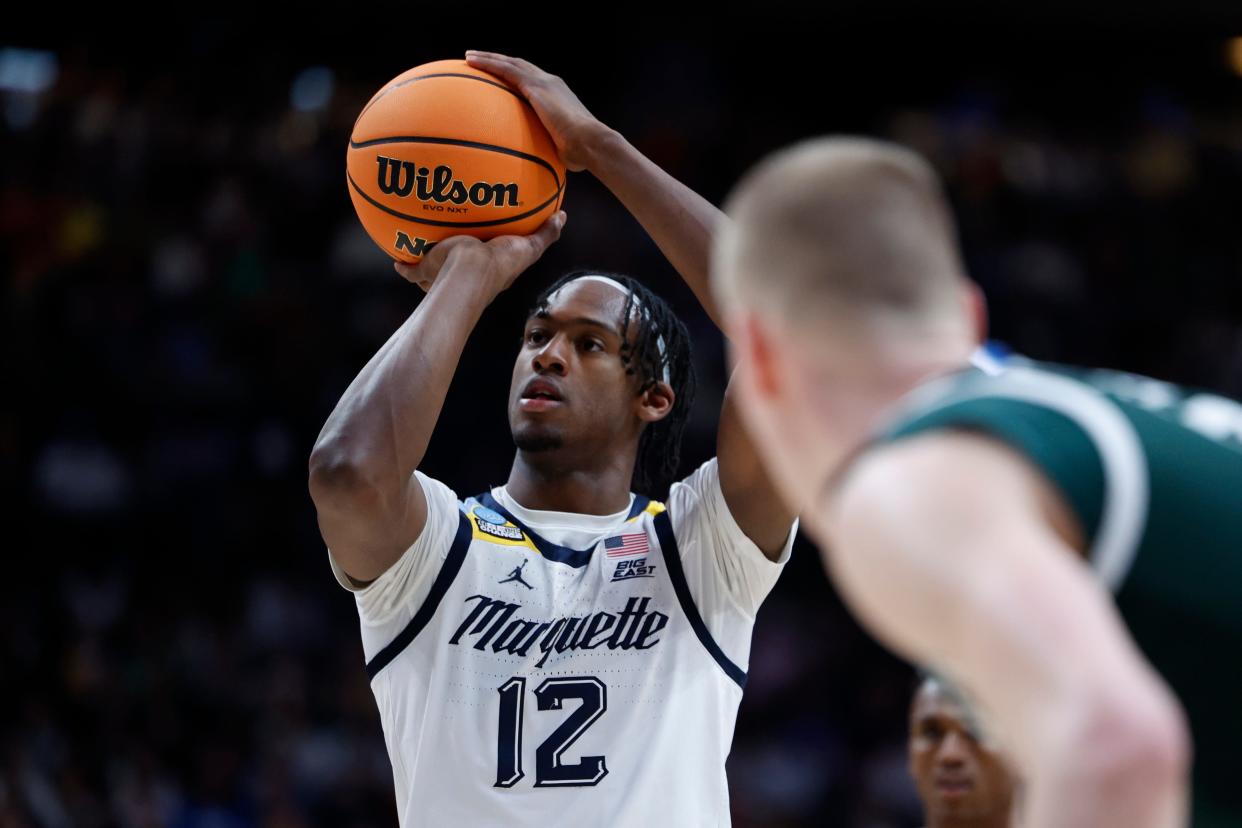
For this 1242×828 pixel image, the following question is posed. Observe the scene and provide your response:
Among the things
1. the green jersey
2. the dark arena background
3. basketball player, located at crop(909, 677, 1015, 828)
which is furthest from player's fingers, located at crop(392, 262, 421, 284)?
the dark arena background

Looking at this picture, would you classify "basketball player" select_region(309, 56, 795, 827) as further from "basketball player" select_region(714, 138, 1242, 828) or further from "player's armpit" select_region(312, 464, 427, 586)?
"basketball player" select_region(714, 138, 1242, 828)

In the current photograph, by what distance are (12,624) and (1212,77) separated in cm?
1122

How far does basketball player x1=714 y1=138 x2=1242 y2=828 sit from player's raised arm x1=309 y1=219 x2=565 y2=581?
1859 millimetres

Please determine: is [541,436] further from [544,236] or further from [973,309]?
[973,309]

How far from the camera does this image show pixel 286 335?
36.6ft

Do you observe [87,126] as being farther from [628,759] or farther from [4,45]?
[628,759]

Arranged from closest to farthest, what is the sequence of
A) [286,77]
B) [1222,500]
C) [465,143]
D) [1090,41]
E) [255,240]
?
1. [1222,500]
2. [465,143]
3. [255,240]
4. [286,77]
5. [1090,41]

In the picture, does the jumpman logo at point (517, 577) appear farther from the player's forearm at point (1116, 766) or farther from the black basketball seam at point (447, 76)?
the player's forearm at point (1116, 766)

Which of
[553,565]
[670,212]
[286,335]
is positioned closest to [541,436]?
[553,565]

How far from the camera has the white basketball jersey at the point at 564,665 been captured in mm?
3760

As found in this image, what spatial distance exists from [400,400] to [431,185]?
2.13 ft

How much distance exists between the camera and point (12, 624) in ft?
34.1

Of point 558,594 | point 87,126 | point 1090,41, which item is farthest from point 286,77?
point 558,594

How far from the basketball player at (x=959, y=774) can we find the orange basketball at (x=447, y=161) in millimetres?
1969
